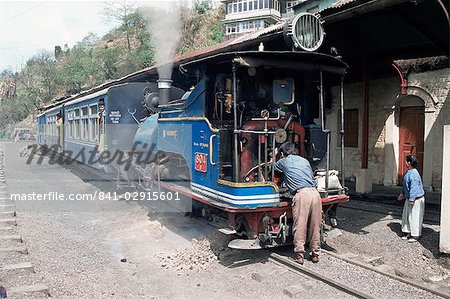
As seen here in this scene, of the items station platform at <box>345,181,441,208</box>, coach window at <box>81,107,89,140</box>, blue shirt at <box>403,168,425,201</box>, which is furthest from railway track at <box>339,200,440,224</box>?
coach window at <box>81,107,89,140</box>

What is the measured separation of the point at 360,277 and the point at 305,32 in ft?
13.3

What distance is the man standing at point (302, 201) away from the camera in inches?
219

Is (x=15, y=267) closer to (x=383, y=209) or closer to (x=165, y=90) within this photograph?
(x=165, y=90)

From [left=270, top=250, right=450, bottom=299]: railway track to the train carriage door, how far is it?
691 centimetres

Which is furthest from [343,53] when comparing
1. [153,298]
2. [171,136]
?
[153,298]

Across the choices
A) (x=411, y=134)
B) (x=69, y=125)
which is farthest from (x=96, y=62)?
(x=411, y=134)

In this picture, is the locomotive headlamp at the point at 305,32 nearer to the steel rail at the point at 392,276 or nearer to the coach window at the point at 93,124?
the steel rail at the point at 392,276

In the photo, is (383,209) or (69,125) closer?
(383,209)

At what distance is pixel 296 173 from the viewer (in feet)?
18.5

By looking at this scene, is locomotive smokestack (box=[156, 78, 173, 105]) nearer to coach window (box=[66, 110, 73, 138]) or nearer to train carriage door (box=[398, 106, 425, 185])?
train carriage door (box=[398, 106, 425, 185])

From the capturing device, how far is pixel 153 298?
4859 mm

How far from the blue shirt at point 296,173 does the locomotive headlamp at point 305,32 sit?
2.12 metres

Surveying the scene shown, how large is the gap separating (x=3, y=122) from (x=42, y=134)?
153 feet

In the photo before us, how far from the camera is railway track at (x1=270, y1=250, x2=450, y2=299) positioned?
4602 millimetres
